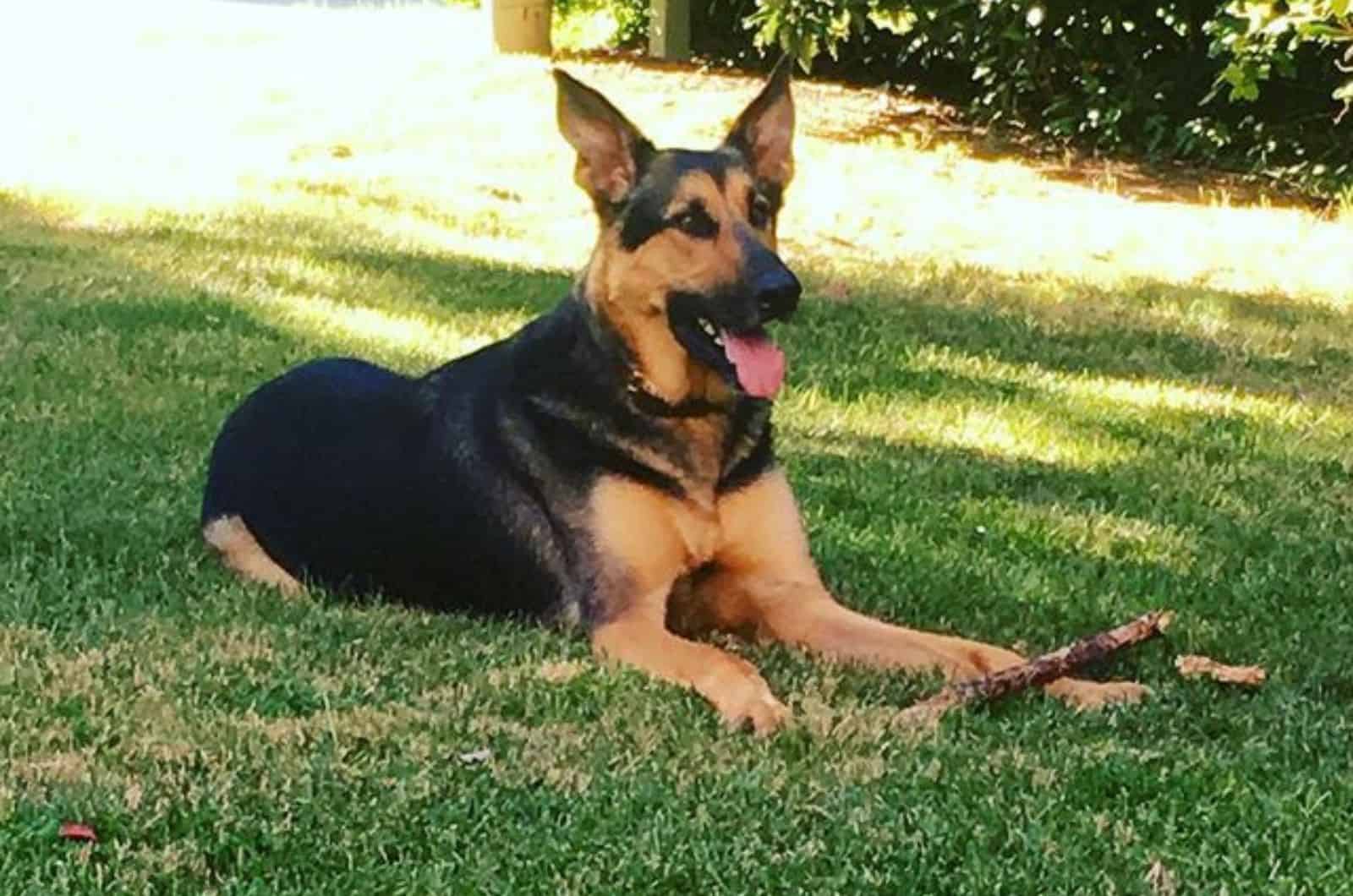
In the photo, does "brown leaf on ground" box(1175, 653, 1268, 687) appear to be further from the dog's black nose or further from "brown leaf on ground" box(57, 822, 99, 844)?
"brown leaf on ground" box(57, 822, 99, 844)

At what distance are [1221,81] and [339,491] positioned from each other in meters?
8.25

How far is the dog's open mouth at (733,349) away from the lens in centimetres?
504

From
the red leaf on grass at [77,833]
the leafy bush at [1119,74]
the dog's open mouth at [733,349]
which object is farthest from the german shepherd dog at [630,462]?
the leafy bush at [1119,74]

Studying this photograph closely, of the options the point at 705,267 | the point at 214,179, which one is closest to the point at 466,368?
the point at 705,267

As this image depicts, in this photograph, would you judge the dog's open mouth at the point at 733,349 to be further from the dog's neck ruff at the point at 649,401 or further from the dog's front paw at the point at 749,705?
the dog's front paw at the point at 749,705

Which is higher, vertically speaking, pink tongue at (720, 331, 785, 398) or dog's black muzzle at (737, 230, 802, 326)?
dog's black muzzle at (737, 230, 802, 326)

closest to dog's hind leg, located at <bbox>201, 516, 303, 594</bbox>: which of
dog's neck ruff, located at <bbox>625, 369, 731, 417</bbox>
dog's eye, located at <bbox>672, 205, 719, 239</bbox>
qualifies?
dog's neck ruff, located at <bbox>625, 369, 731, 417</bbox>

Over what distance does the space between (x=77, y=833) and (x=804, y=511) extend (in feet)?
10.6

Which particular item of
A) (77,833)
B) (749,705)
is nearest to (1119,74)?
(749,705)

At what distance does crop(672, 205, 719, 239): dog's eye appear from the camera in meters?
5.07

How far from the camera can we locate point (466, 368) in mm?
5598

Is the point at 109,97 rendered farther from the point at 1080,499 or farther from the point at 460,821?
the point at 460,821

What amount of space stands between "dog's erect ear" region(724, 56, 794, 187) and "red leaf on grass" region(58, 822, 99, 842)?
8.14ft

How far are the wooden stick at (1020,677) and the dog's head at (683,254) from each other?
2.91ft
